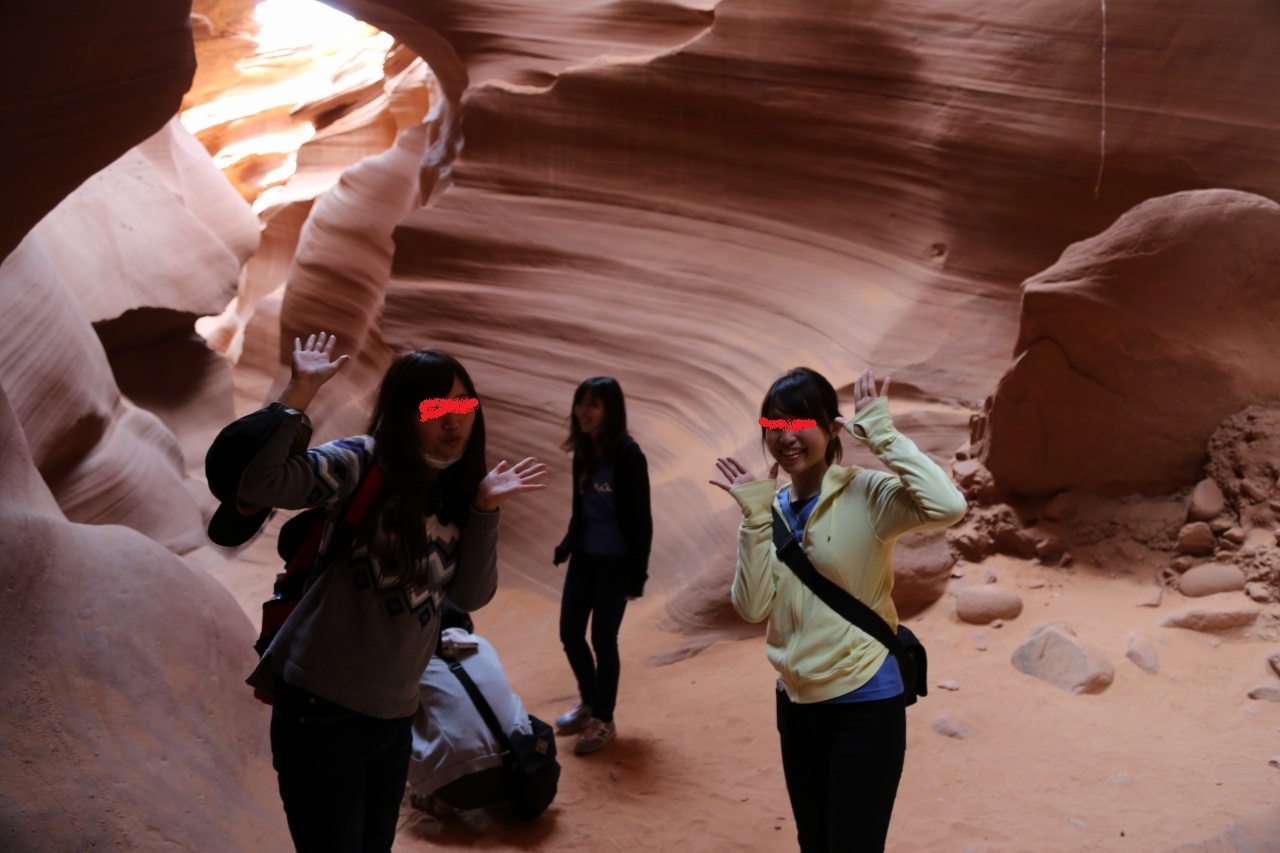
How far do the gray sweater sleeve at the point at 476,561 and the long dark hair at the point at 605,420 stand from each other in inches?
71.2

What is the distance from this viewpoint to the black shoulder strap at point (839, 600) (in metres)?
2.15

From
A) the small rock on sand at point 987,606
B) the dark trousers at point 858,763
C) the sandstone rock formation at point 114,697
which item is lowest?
the small rock on sand at point 987,606

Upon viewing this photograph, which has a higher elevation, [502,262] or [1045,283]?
[1045,283]

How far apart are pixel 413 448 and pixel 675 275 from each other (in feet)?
18.1

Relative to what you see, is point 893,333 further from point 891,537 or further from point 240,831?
point 240,831

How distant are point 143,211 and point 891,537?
1276 centimetres

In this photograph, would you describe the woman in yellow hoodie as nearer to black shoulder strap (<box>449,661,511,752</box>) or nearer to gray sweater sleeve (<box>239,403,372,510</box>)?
gray sweater sleeve (<box>239,403,372,510</box>)

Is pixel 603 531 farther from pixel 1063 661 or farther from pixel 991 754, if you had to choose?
pixel 1063 661

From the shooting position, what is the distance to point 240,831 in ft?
9.64

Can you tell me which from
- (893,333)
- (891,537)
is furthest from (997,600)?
(891,537)

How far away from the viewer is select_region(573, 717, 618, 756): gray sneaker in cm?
409

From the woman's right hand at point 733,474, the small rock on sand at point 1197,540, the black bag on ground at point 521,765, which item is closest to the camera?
the woman's right hand at point 733,474

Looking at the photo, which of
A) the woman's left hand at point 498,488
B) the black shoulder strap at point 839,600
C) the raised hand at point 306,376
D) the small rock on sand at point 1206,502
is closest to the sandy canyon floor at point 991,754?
the small rock on sand at point 1206,502

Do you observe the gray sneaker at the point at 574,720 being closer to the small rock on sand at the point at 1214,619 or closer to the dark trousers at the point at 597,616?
the dark trousers at the point at 597,616
